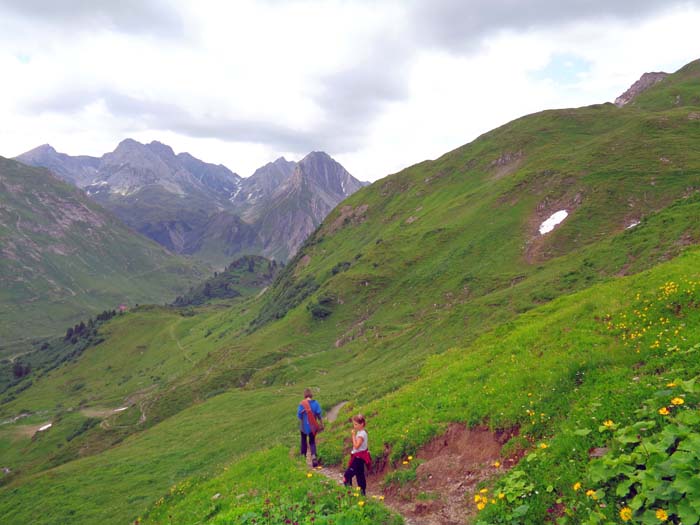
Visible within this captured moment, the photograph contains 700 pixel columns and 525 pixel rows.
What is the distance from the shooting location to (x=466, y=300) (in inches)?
2677

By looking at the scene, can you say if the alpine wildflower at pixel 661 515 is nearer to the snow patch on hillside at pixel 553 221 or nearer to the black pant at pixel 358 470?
the black pant at pixel 358 470

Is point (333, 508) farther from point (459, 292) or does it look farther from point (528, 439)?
point (459, 292)

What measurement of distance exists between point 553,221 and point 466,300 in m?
23.0

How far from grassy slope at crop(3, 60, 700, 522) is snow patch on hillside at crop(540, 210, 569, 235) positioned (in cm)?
199

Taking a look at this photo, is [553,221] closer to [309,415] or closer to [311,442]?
[311,442]

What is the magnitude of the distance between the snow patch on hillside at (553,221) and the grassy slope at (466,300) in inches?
78.2

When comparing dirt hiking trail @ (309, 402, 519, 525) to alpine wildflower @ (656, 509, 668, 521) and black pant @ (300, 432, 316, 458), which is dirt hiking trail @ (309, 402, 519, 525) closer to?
black pant @ (300, 432, 316, 458)

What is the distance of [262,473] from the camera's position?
864 inches

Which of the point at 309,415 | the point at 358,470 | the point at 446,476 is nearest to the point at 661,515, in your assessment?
the point at 446,476

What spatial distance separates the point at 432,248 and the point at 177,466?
6720 cm

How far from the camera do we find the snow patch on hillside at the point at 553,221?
72.9 m

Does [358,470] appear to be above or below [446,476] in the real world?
above

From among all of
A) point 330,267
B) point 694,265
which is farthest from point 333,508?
point 330,267

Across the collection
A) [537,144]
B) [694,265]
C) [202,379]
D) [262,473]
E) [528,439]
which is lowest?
[202,379]
